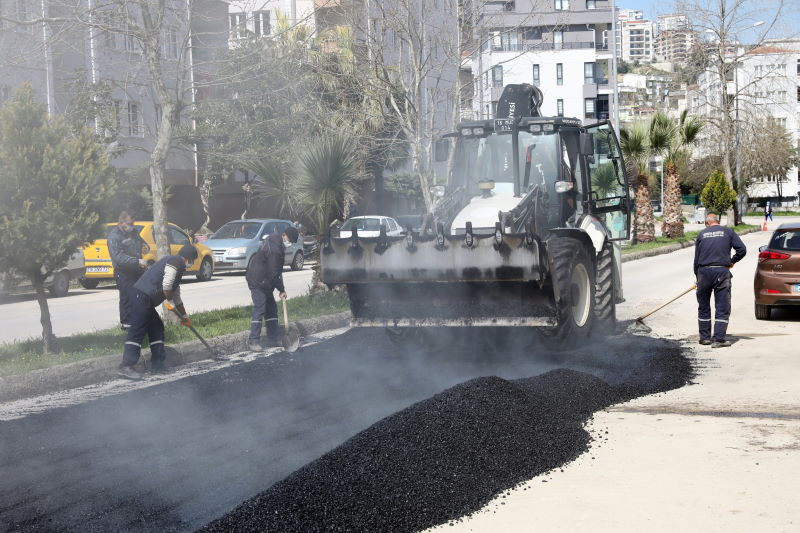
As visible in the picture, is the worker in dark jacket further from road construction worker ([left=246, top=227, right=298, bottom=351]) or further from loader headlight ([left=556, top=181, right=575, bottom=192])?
loader headlight ([left=556, top=181, right=575, bottom=192])

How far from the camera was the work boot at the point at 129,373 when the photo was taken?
10.0 metres

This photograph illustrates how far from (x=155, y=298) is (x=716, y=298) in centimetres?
672

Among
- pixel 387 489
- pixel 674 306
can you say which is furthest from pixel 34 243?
pixel 674 306

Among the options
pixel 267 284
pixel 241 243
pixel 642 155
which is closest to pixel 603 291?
pixel 267 284

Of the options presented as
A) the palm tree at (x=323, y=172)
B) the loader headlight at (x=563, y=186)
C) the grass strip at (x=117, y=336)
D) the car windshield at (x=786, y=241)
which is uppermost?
the palm tree at (x=323, y=172)

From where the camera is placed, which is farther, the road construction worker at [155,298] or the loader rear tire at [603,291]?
the loader rear tire at [603,291]

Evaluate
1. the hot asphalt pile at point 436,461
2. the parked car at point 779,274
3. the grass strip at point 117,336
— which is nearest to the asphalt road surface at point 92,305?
the grass strip at point 117,336

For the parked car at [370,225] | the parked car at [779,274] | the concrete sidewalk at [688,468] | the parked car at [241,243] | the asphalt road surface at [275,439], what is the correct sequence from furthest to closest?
the parked car at [370,225], the parked car at [241,243], the parked car at [779,274], the asphalt road surface at [275,439], the concrete sidewalk at [688,468]

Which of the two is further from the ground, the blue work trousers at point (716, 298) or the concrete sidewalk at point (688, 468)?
the blue work trousers at point (716, 298)

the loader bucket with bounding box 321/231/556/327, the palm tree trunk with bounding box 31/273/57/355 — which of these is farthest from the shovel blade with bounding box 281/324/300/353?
the palm tree trunk with bounding box 31/273/57/355

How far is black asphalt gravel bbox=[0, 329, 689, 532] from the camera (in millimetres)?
5367

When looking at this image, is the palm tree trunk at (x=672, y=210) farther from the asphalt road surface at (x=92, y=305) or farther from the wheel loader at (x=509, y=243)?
the wheel loader at (x=509, y=243)

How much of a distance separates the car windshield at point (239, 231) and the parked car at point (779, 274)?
17.4 metres

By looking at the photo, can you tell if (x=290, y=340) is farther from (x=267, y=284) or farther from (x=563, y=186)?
(x=563, y=186)
